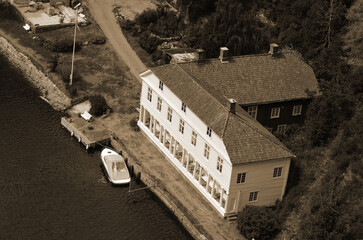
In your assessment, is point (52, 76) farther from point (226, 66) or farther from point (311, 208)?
point (311, 208)

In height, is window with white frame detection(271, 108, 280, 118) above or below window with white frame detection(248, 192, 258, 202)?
above

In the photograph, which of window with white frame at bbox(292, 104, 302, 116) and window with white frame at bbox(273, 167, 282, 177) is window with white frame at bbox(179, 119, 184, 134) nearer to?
window with white frame at bbox(273, 167, 282, 177)

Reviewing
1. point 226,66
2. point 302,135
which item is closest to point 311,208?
point 302,135

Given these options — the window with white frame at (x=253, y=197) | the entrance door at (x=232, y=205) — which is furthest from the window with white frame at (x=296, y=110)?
the entrance door at (x=232, y=205)

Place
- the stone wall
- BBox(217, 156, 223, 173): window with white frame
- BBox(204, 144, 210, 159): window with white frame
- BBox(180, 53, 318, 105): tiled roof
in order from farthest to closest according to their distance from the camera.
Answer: the stone wall < BBox(180, 53, 318, 105): tiled roof < BBox(204, 144, 210, 159): window with white frame < BBox(217, 156, 223, 173): window with white frame

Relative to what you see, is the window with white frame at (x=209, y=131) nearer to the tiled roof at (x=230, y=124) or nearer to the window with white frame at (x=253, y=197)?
the tiled roof at (x=230, y=124)

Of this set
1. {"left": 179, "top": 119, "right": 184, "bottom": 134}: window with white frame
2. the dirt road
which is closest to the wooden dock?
{"left": 179, "top": 119, "right": 184, "bottom": 134}: window with white frame
